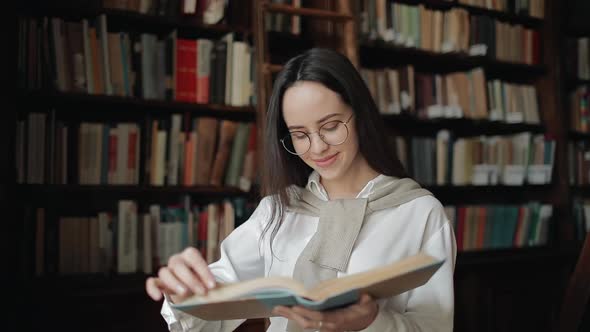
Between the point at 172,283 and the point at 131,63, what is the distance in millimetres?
1633

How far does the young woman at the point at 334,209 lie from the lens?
118 cm

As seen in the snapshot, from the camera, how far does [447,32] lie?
3074 millimetres

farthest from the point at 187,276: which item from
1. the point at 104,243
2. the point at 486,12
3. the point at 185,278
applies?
the point at 486,12

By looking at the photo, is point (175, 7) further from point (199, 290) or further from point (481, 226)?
point (481, 226)

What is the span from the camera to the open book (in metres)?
0.76

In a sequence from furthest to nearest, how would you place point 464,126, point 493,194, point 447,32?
point 493,194 → point 464,126 → point 447,32

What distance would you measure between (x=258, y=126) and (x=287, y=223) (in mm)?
1212

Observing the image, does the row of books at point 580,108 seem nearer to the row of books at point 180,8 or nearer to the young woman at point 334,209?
the row of books at point 180,8

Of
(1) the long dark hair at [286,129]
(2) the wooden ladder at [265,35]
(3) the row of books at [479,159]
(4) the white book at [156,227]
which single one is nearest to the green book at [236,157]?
(2) the wooden ladder at [265,35]

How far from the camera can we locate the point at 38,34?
7.02 feet

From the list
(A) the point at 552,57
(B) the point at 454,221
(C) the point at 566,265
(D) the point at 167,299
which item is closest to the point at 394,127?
(B) the point at 454,221

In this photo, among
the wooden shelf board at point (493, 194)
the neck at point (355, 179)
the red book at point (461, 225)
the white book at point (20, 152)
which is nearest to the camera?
the neck at point (355, 179)

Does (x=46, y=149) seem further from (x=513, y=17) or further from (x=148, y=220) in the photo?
(x=513, y=17)

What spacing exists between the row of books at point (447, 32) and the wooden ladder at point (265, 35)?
141 mm
